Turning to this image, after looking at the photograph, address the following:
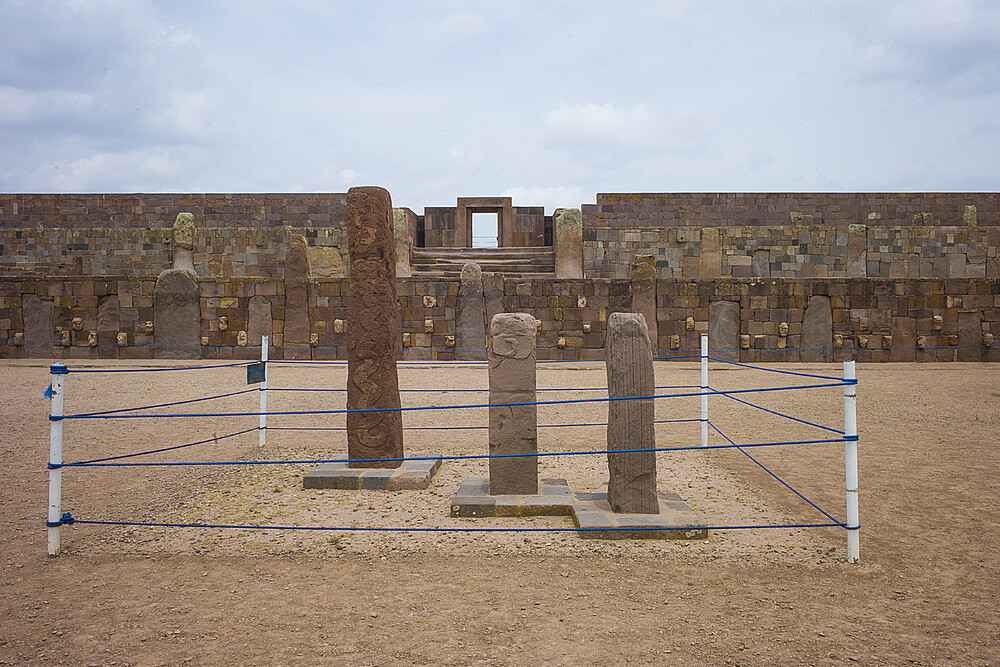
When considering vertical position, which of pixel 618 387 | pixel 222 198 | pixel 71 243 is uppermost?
pixel 222 198

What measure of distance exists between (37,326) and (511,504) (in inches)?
533

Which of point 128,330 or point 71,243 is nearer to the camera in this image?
point 128,330

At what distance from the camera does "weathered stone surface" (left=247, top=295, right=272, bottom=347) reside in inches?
539

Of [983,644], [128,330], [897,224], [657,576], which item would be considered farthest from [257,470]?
[897,224]

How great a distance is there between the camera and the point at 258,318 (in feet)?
45.0

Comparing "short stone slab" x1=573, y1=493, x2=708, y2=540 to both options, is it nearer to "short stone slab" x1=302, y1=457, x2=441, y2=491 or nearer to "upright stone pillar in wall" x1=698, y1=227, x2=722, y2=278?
"short stone slab" x1=302, y1=457, x2=441, y2=491

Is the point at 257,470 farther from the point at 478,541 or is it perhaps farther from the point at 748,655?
the point at 748,655

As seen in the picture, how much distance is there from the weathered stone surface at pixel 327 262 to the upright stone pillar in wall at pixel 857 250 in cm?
1489

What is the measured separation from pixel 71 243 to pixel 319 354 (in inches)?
497

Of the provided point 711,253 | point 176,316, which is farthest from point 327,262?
point 711,253

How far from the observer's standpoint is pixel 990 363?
13391 millimetres

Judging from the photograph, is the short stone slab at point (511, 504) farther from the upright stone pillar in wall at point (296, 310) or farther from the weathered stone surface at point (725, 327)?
the weathered stone surface at point (725, 327)

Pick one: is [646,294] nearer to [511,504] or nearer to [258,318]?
[258,318]

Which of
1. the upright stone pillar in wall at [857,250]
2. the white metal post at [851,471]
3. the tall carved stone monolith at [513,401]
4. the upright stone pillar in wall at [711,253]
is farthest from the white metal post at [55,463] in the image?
the upright stone pillar in wall at [857,250]
